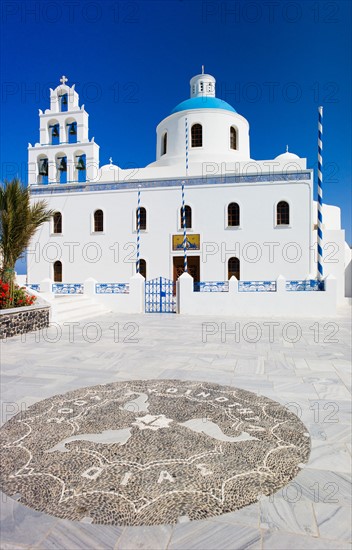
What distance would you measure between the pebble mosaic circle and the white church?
12842mm

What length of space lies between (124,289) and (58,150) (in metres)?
10.0

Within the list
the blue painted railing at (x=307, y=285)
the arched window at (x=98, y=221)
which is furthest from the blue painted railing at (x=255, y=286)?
the arched window at (x=98, y=221)

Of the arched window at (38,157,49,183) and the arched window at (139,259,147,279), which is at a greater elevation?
the arched window at (38,157,49,183)

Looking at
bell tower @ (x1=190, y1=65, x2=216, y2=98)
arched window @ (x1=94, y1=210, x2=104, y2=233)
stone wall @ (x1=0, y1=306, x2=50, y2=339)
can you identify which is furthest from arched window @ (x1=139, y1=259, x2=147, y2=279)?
bell tower @ (x1=190, y1=65, x2=216, y2=98)

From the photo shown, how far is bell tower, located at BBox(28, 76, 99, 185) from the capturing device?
712 inches

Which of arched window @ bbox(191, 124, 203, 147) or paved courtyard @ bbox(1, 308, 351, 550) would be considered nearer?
paved courtyard @ bbox(1, 308, 351, 550)

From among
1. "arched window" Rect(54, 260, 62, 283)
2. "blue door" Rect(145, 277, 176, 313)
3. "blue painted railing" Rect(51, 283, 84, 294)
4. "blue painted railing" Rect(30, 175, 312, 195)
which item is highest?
"blue painted railing" Rect(30, 175, 312, 195)

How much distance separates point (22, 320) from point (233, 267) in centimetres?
1189

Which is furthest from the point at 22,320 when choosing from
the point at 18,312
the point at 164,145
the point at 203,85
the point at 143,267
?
the point at 203,85

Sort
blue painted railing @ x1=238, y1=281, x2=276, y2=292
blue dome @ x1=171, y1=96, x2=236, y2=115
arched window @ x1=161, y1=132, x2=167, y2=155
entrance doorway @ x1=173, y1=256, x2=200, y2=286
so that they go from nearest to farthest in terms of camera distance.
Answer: blue painted railing @ x1=238, y1=281, x2=276, y2=292
entrance doorway @ x1=173, y1=256, x2=200, y2=286
blue dome @ x1=171, y1=96, x2=236, y2=115
arched window @ x1=161, y1=132, x2=167, y2=155

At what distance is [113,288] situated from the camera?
13.9m

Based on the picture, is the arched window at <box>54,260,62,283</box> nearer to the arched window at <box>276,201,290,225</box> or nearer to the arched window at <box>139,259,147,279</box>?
the arched window at <box>139,259,147,279</box>

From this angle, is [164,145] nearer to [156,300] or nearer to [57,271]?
[57,271]

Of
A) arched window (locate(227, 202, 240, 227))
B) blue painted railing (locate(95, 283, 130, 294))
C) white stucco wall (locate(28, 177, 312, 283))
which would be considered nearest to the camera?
blue painted railing (locate(95, 283, 130, 294))
